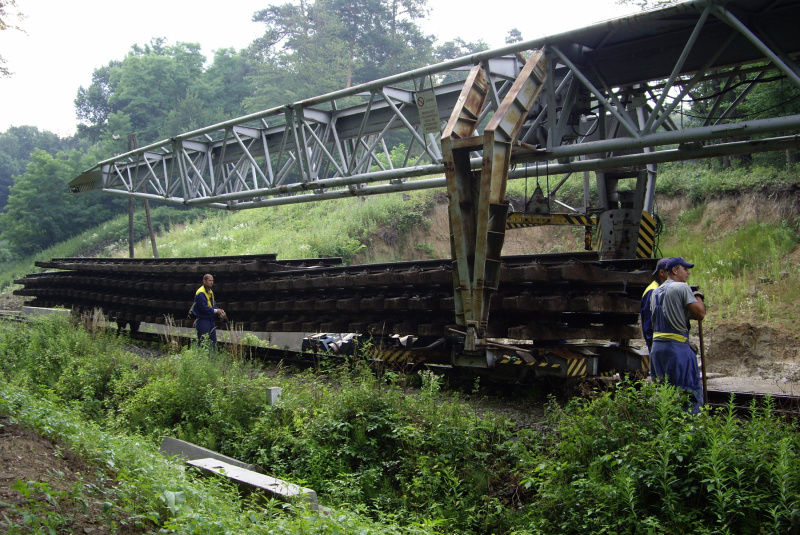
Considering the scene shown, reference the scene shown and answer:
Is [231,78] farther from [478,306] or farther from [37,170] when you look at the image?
[478,306]

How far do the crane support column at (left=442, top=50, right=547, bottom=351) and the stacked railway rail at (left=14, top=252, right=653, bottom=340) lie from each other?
1.64 feet

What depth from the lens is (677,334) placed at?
579cm

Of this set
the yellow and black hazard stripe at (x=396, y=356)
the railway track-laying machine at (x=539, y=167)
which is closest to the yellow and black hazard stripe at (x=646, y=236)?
the railway track-laying machine at (x=539, y=167)

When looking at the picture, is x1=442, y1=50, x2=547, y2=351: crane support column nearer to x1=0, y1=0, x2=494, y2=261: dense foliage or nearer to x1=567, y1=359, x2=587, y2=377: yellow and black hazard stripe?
x1=567, y1=359, x2=587, y2=377: yellow and black hazard stripe

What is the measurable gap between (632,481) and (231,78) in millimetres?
55295

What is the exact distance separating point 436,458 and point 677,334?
250 centimetres

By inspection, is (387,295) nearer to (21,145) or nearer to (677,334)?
(677,334)

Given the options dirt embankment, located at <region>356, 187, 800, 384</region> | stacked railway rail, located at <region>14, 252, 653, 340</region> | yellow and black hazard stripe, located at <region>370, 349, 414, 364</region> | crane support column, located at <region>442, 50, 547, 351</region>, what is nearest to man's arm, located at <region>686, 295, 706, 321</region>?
stacked railway rail, located at <region>14, 252, 653, 340</region>

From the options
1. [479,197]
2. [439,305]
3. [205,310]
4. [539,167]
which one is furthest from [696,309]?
[205,310]

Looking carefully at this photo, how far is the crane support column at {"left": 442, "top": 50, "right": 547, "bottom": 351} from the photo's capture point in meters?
7.29

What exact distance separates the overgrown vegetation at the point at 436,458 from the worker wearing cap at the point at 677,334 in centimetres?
52

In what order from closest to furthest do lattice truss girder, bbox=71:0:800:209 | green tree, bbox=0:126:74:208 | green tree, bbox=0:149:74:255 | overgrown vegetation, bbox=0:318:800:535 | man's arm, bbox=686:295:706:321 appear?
1. overgrown vegetation, bbox=0:318:800:535
2. man's arm, bbox=686:295:706:321
3. lattice truss girder, bbox=71:0:800:209
4. green tree, bbox=0:149:74:255
5. green tree, bbox=0:126:74:208

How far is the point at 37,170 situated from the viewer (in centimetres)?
4544

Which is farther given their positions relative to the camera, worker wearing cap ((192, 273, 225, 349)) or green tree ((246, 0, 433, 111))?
green tree ((246, 0, 433, 111))
